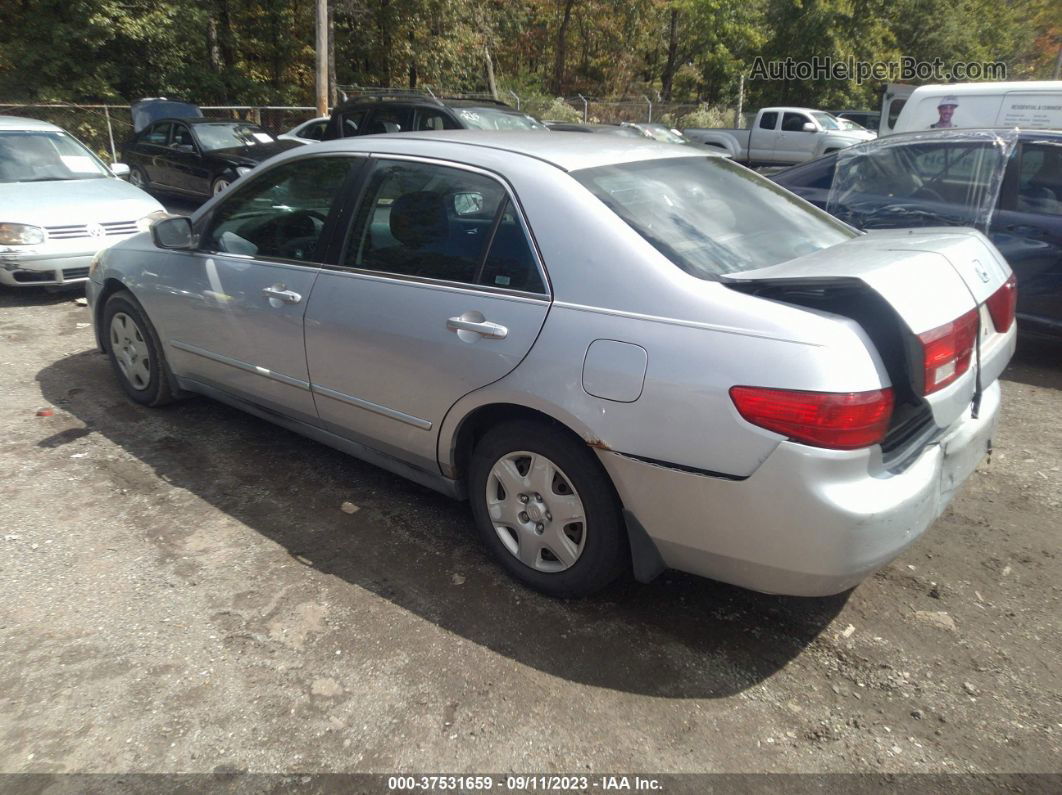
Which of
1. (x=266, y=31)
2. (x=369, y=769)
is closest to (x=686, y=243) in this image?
(x=369, y=769)

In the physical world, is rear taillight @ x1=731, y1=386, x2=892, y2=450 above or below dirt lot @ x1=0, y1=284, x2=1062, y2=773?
above

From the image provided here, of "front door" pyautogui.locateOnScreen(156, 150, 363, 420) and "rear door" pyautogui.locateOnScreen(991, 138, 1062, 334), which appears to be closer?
"front door" pyautogui.locateOnScreen(156, 150, 363, 420)

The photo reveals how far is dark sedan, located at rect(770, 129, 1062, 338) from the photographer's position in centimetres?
562

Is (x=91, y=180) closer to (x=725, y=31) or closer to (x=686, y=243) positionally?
(x=686, y=243)

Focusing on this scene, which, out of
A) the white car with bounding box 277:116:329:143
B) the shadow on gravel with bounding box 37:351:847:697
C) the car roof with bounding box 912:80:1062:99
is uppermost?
the car roof with bounding box 912:80:1062:99

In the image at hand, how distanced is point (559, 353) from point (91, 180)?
727 cm

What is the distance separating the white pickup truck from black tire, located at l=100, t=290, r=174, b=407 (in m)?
18.3

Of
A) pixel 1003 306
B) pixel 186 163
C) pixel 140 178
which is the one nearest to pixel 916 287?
pixel 1003 306

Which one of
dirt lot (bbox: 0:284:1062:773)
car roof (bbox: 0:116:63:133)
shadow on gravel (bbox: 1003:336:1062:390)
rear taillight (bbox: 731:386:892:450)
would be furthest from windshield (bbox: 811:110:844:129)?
rear taillight (bbox: 731:386:892:450)

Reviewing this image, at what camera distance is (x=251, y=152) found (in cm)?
1191

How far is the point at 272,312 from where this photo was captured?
3773 millimetres

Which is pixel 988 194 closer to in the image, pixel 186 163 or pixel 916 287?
pixel 916 287

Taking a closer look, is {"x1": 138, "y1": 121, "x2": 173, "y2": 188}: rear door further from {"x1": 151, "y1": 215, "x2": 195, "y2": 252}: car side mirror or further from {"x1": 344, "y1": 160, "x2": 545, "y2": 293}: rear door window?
{"x1": 344, "y1": 160, "x2": 545, "y2": 293}: rear door window

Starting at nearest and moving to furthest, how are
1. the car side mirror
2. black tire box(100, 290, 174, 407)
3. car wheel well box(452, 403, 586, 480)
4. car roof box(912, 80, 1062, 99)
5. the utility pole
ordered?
1. car wheel well box(452, 403, 586, 480)
2. the car side mirror
3. black tire box(100, 290, 174, 407)
4. car roof box(912, 80, 1062, 99)
5. the utility pole
